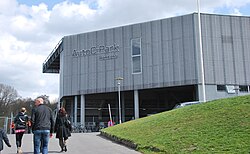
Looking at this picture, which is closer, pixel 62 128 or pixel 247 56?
pixel 62 128

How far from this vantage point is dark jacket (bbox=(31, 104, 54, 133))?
376 inches

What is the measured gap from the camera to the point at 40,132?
9531 mm

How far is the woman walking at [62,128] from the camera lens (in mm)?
13344

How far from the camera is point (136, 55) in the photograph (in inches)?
1886

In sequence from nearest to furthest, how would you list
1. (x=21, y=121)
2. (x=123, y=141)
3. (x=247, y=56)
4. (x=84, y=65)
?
1. (x=21, y=121)
2. (x=123, y=141)
3. (x=247, y=56)
4. (x=84, y=65)

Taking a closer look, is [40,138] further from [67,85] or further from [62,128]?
[67,85]

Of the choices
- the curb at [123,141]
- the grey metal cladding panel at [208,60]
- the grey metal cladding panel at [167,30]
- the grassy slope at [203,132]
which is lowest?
the curb at [123,141]

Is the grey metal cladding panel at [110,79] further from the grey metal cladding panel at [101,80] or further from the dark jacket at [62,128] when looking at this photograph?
the dark jacket at [62,128]

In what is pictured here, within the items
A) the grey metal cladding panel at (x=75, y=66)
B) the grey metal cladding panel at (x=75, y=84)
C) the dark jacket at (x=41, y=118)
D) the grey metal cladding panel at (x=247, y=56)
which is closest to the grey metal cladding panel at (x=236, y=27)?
the grey metal cladding panel at (x=247, y=56)

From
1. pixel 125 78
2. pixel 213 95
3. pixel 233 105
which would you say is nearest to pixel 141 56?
pixel 125 78

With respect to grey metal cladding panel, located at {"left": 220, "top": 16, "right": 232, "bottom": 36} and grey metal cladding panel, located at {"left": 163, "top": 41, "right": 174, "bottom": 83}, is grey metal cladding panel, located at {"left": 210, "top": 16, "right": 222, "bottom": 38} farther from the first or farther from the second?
grey metal cladding panel, located at {"left": 163, "top": 41, "right": 174, "bottom": 83}

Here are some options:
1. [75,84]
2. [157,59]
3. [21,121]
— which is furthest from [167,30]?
[21,121]

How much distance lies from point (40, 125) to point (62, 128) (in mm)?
3978

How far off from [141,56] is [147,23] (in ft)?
15.1
